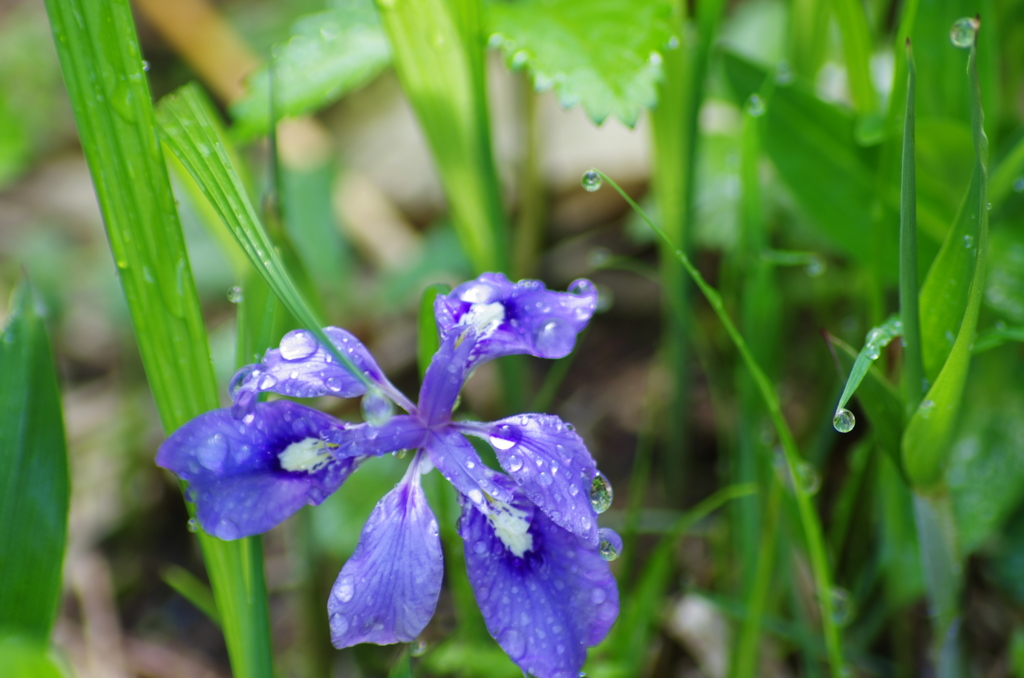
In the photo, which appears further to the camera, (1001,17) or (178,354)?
(1001,17)

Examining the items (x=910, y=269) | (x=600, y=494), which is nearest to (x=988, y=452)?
(x=910, y=269)

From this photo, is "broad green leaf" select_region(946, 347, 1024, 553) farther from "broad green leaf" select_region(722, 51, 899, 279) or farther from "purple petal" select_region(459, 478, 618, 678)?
"purple petal" select_region(459, 478, 618, 678)

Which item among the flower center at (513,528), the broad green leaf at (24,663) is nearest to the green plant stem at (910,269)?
the flower center at (513,528)

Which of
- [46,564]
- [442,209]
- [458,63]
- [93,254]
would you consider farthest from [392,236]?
[46,564]

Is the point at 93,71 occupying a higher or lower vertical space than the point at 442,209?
higher

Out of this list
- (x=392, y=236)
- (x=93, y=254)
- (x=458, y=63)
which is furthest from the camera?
(x=93, y=254)

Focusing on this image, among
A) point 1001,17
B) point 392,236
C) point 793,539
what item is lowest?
point 793,539

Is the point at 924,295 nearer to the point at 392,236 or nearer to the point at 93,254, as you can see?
the point at 392,236

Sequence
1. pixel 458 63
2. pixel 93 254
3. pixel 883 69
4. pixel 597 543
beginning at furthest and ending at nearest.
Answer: pixel 93 254
pixel 883 69
pixel 458 63
pixel 597 543

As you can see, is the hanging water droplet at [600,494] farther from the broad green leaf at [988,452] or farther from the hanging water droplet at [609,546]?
the broad green leaf at [988,452]
